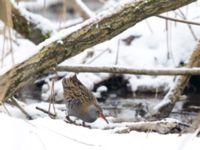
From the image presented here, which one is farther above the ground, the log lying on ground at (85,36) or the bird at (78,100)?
the log lying on ground at (85,36)

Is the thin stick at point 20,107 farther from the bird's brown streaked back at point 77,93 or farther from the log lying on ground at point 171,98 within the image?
the log lying on ground at point 171,98

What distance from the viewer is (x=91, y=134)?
3523 mm

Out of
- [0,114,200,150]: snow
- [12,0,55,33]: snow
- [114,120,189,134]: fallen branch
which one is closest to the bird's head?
[114,120,189,134]: fallen branch

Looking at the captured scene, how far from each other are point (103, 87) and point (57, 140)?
339 cm

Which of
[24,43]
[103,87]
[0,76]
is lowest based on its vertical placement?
[103,87]

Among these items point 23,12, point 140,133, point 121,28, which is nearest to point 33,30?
point 23,12

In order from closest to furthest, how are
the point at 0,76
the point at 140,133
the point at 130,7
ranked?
the point at 140,133, the point at 0,76, the point at 130,7

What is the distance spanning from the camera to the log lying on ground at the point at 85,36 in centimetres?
411

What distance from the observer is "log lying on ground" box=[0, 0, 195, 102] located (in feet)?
13.5

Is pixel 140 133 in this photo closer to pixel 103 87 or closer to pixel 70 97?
pixel 70 97

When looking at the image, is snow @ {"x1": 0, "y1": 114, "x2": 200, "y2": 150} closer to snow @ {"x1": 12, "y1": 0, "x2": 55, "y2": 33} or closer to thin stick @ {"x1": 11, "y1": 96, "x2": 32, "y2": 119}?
thin stick @ {"x1": 11, "y1": 96, "x2": 32, "y2": 119}

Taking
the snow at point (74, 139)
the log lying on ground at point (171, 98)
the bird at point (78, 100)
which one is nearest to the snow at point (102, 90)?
the snow at point (74, 139)

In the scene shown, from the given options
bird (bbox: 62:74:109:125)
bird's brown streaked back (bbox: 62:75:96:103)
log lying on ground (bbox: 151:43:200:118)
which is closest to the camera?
bird (bbox: 62:74:109:125)

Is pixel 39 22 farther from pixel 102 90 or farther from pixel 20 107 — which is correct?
pixel 20 107
